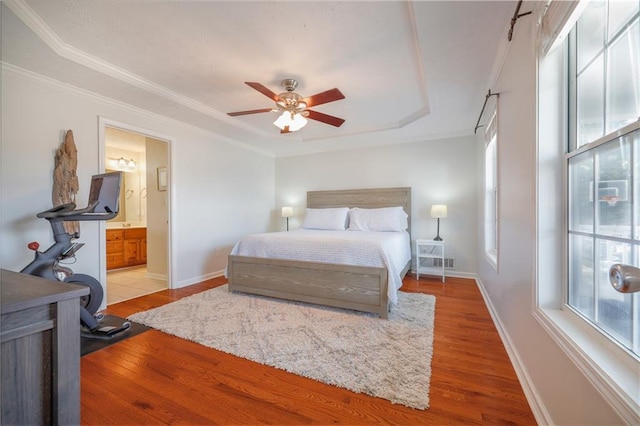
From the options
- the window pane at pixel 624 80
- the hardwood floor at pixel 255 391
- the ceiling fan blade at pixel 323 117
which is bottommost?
the hardwood floor at pixel 255 391

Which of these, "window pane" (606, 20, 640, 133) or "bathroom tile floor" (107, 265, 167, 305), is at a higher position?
"window pane" (606, 20, 640, 133)

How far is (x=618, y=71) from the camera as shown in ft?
3.06

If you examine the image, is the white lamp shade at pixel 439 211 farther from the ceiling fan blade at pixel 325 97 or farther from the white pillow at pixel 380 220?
the ceiling fan blade at pixel 325 97

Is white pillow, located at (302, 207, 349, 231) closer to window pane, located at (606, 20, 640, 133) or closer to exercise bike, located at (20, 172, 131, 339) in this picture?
exercise bike, located at (20, 172, 131, 339)

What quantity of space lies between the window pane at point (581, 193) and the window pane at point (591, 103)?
9cm

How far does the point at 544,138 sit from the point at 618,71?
0.44 metres

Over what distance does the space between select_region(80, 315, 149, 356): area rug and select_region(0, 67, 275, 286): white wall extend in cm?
69

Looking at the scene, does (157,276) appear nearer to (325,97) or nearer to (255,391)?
(255,391)

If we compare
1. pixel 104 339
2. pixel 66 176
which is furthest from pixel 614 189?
pixel 66 176

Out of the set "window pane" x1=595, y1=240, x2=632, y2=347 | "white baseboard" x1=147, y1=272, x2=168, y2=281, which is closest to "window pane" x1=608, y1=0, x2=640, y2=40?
"window pane" x1=595, y1=240, x2=632, y2=347

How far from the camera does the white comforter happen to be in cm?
261

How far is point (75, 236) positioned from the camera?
2.29 m

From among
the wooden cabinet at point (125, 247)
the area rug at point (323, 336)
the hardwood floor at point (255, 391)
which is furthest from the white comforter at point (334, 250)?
the wooden cabinet at point (125, 247)

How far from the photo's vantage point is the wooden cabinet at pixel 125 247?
15.4 feet
